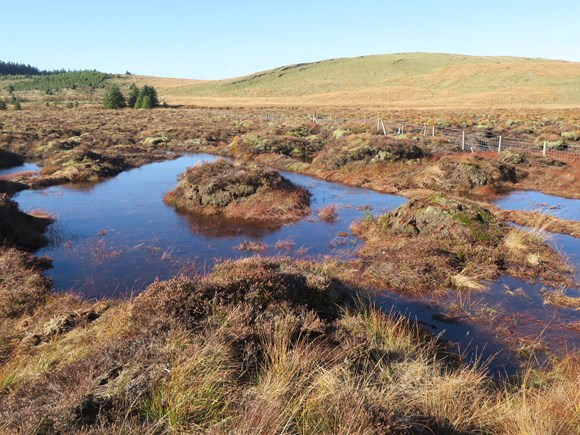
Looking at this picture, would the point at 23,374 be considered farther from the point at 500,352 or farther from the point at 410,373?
the point at 500,352

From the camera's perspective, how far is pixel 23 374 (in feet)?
19.8

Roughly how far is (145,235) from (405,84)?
128 m

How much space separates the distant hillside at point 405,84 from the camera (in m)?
98.3

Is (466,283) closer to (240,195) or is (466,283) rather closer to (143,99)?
(240,195)

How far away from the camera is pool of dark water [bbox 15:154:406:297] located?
507 inches

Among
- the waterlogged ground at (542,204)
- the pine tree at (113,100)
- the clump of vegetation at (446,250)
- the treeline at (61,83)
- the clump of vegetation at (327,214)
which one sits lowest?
the waterlogged ground at (542,204)

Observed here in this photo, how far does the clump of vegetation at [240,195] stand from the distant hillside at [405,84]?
→ 8165 cm

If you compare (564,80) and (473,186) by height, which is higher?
(564,80)

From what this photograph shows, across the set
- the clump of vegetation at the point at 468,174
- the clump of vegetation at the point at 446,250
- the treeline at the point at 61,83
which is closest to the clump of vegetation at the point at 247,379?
the clump of vegetation at the point at 446,250

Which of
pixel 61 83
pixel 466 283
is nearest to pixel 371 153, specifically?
pixel 466 283

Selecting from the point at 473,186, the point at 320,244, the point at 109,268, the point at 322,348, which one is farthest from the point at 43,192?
the point at 473,186

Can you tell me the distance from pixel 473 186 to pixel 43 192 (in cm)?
2578

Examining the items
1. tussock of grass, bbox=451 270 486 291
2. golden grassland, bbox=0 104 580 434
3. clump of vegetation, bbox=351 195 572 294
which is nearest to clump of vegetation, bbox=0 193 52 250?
Answer: golden grassland, bbox=0 104 580 434

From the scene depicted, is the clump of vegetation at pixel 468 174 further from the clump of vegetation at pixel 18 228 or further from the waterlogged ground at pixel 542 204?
the clump of vegetation at pixel 18 228
